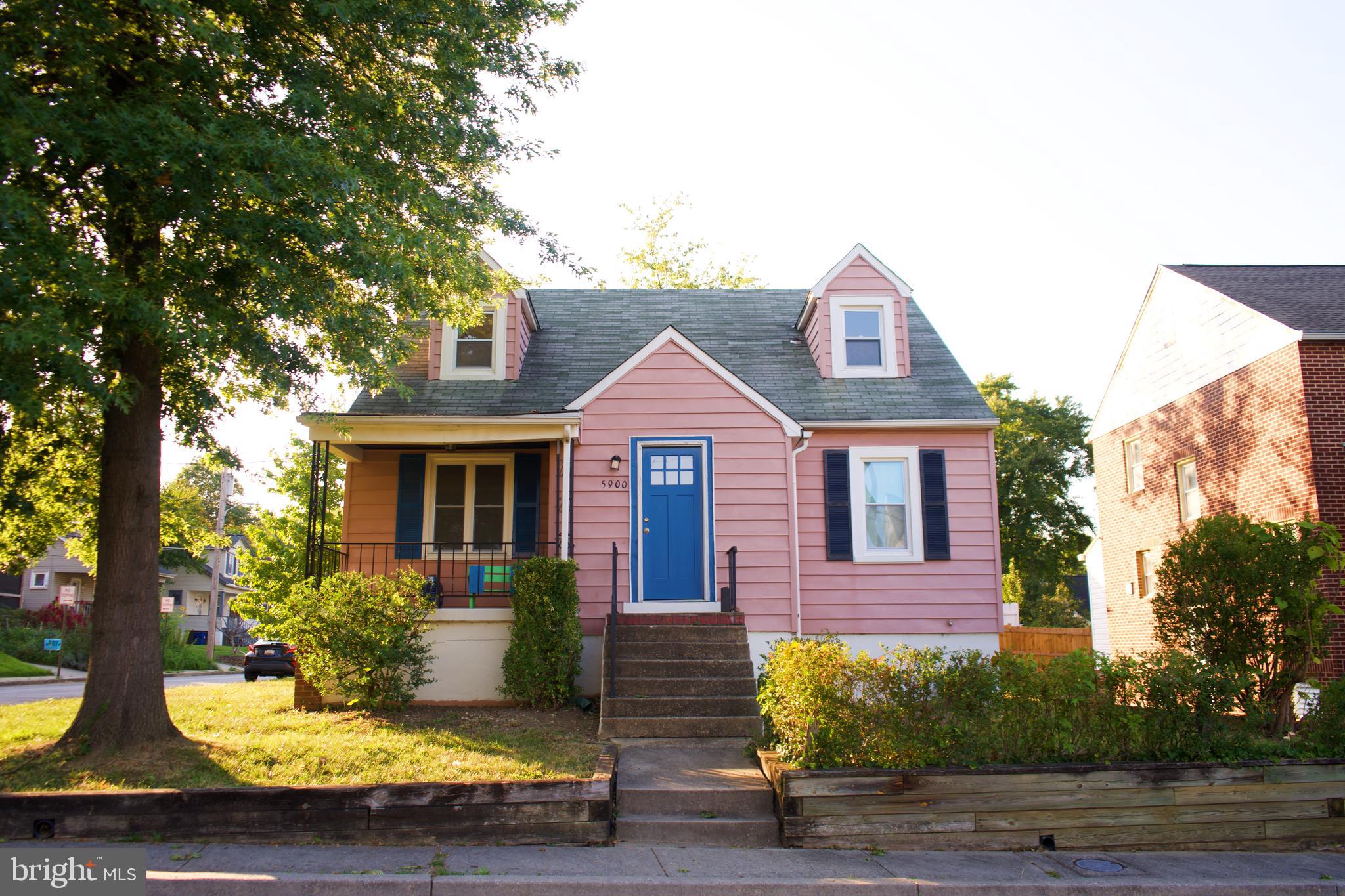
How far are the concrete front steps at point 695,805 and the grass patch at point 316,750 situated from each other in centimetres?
48

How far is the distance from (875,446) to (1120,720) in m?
6.06

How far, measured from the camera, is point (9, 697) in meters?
16.6

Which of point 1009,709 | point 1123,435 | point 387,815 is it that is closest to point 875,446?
point 1009,709

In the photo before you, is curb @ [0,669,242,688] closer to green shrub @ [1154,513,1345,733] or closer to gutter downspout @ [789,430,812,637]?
gutter downspout @ [789,430,812,637]

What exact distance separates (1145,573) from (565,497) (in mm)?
14766

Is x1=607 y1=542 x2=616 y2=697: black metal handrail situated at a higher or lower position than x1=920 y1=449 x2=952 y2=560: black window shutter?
lower

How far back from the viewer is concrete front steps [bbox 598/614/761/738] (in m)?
8.80

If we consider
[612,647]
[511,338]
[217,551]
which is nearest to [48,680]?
[217,551]

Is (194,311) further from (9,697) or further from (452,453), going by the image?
(9,697)

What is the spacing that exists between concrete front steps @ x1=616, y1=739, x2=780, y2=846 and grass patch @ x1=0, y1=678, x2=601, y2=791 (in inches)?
18.7

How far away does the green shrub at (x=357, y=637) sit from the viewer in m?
9.32

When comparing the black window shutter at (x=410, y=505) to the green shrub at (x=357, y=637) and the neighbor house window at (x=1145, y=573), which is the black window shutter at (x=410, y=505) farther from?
the neighbor house window at (x=1145, y=573)

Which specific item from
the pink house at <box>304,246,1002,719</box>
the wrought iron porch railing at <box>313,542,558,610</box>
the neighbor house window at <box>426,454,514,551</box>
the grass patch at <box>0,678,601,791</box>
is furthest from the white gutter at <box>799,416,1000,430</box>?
the grass patch at <box>0,678,601,791</box>

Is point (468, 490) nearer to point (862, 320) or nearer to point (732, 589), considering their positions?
point (732, 589)
